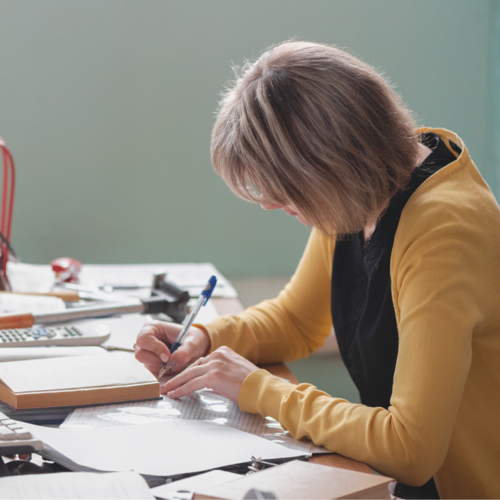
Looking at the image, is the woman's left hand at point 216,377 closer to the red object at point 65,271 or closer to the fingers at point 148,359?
the fingers at point 148,359

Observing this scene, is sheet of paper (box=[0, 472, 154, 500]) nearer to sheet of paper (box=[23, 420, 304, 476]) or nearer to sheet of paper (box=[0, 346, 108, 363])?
sheet of paper (box=[23, 420, 304, 476])

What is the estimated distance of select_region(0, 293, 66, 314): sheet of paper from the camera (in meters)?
1.21

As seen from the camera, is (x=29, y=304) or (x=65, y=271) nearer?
(x=29, y=304)

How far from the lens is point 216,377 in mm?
830

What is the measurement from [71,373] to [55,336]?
26cm

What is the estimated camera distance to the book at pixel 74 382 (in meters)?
0.74

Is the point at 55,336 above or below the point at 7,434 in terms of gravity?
below

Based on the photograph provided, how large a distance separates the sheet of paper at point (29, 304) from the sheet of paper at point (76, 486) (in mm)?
657

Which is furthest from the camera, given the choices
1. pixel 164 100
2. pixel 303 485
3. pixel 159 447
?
pixel 164 100

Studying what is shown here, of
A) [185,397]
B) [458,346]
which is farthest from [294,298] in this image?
[458,346]

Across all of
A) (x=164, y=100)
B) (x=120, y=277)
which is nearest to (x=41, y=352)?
(x=120, y=277)

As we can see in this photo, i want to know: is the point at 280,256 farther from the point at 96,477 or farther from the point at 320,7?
the point at 96,477

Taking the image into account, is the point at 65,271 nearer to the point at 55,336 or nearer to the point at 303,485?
the point at 55,336

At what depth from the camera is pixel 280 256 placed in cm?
223
